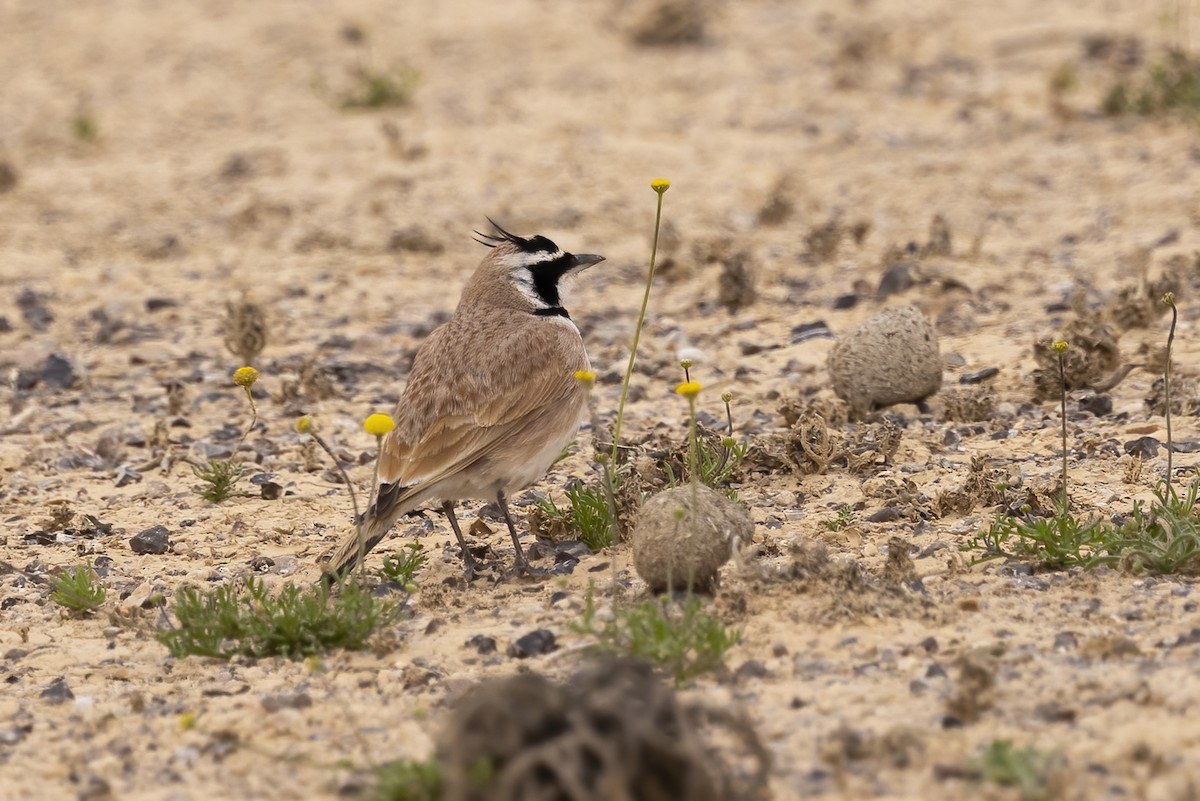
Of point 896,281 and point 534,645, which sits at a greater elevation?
point 896,281

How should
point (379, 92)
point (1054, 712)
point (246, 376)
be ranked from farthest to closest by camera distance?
point (379, 92)
point (246, 376)
point (1054, 712)

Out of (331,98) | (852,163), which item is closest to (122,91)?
(331,98)

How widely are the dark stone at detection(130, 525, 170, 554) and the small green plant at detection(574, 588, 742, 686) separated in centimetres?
246

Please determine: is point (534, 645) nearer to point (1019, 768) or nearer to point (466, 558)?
point (466, 558)

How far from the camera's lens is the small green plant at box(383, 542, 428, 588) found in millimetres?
5891

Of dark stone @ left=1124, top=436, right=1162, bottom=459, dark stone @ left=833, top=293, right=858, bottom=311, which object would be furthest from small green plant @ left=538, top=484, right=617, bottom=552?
dark stone @ left=833, top=293, right=858, bottom=311

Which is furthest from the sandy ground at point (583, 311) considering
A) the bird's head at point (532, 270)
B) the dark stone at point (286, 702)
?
the bird's head at point (532, 270)

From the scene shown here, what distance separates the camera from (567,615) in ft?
17.7

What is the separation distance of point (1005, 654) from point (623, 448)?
2663 mm

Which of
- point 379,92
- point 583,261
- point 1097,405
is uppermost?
point 379,92

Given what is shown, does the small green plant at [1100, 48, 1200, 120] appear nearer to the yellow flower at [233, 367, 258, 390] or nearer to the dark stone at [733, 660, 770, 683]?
the dark stone at [733, 660, 770, 683]

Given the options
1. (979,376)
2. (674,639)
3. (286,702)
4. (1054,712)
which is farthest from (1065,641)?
(979,376)

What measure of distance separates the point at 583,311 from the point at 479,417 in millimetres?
4010

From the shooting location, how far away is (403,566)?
5922 millimetres
